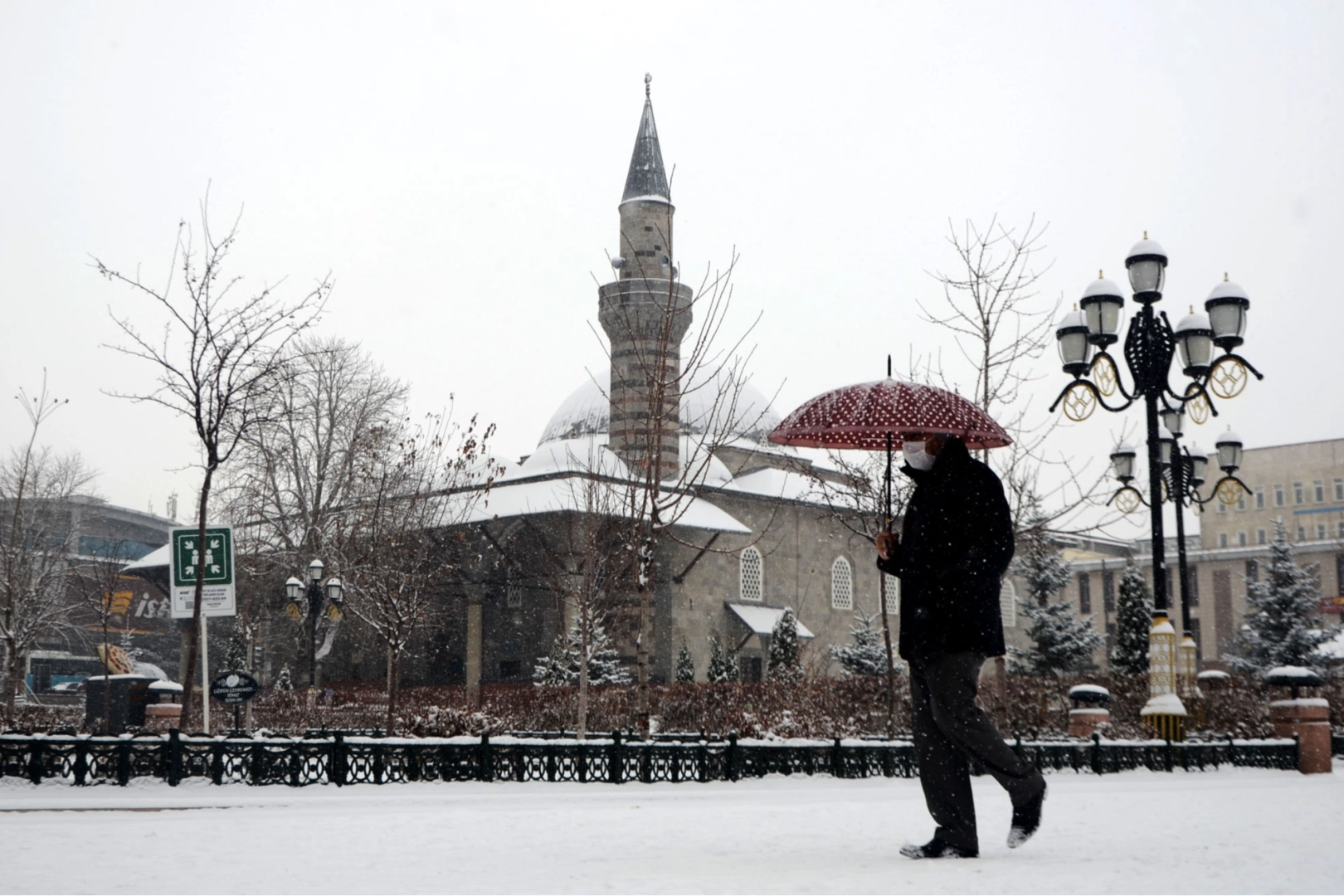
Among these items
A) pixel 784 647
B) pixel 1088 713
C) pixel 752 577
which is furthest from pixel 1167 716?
pixel 752 577

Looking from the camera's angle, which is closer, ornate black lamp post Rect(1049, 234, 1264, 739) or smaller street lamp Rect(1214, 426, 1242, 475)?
ornate black lamp post Rect(1049, 234, 1264, 739)

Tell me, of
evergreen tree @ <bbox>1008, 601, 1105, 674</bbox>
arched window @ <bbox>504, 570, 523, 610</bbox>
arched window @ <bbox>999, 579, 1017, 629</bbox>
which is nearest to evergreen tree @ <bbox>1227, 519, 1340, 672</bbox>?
evergreen tree @ <bbox>1008, 601, 1105, 674</bbox>

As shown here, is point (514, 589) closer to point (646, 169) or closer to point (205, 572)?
point (646, 169)

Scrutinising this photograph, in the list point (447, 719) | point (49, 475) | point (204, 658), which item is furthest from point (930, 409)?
point (49, 475)

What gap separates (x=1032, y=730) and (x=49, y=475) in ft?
135

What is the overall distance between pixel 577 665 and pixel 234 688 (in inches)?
567

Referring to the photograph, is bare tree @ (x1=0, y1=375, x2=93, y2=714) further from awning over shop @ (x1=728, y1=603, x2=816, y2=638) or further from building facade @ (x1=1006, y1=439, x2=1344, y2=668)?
building facade @ (x1=1006, y1=439, x2=1344, y2=668)

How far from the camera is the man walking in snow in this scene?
5074mm

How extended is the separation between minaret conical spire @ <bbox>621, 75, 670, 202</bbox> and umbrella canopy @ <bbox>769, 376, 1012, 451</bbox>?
3133 centimetres

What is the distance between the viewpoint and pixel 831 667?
39281 millimetres

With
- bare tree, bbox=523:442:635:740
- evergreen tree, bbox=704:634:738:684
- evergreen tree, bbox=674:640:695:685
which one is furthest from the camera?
evergreen tree, bbox=674:640:695:685

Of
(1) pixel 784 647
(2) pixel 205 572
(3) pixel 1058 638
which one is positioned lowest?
(1) pixel 784 647

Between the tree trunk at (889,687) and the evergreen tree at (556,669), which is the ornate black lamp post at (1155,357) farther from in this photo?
the evergreen tree at (556,669)

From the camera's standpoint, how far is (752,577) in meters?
39.0
